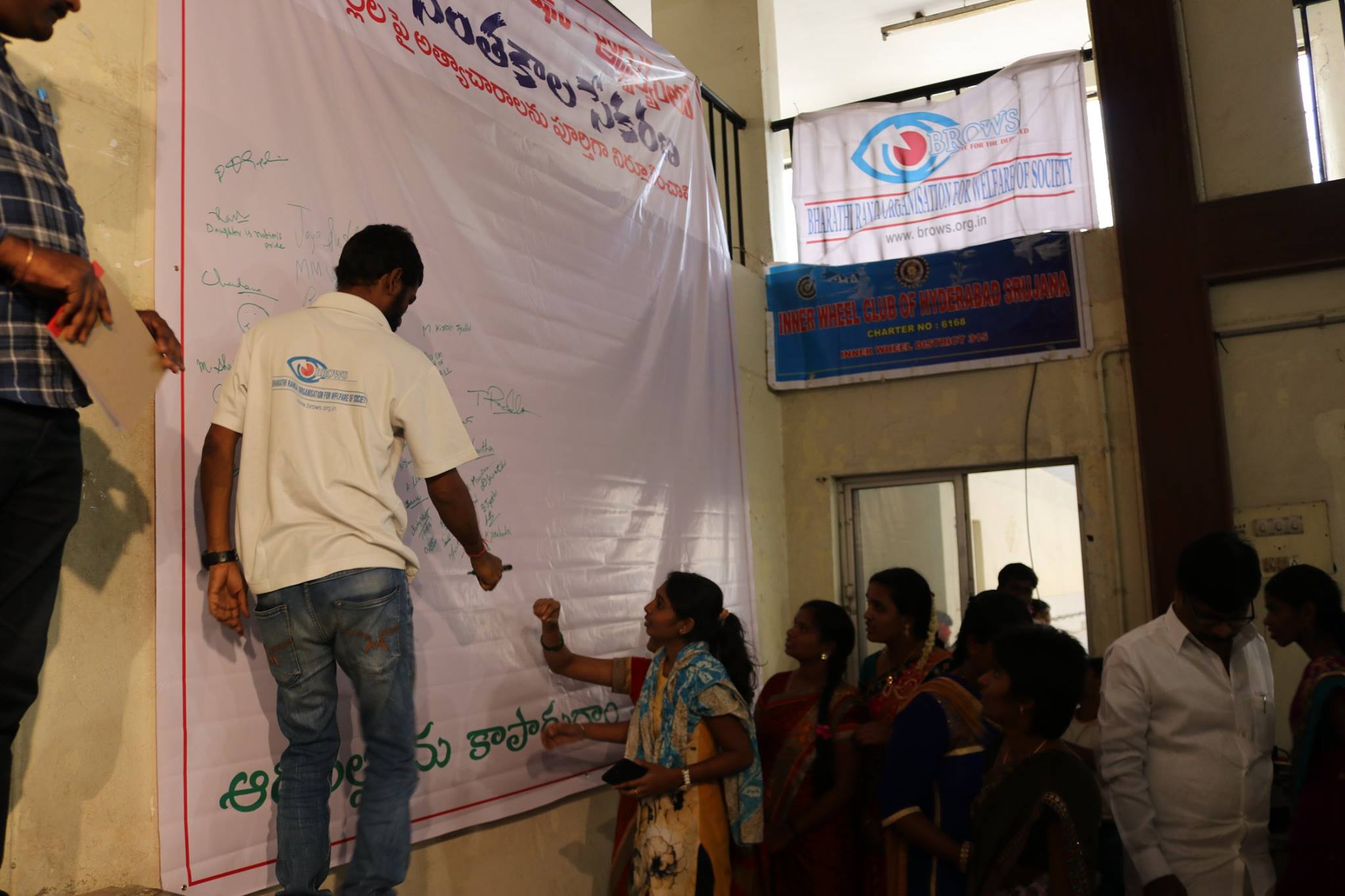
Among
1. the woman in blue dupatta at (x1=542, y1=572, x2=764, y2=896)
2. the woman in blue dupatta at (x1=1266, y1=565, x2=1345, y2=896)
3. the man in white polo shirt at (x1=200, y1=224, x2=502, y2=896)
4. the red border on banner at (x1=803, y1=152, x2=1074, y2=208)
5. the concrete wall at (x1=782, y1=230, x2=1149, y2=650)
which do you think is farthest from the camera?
the red border on banner at (x1=803, y1=152, x2=1074, y2=208)

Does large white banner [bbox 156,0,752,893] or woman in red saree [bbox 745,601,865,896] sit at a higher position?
large white banner [bbox 156,0,752,893]

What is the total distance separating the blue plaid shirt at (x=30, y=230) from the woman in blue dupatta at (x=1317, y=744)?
253cm

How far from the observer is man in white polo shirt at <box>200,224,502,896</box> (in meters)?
1.94

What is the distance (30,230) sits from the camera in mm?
1492

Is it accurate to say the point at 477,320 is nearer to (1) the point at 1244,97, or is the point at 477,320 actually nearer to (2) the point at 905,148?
(2) the point at 905,148

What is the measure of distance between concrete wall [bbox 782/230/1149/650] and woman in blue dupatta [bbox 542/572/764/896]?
88.6 inches

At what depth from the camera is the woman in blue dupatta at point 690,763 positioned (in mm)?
2605

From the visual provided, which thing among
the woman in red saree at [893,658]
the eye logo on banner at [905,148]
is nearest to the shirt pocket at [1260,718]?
the woman in red saree at [893,658]

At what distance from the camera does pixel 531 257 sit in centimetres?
324

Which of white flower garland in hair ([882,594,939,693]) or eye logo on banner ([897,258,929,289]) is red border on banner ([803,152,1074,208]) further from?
white flower garland in hair ([882,594,939,693])

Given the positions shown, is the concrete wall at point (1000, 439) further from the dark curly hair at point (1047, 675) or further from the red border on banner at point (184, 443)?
the red border on banner at point (184, 443)

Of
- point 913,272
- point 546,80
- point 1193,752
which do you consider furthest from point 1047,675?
point 913,272

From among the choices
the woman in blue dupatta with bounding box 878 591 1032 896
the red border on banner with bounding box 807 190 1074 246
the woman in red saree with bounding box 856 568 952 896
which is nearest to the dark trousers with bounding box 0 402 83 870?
the woman in blue dupatta with bounding box 878 591 1032 896
